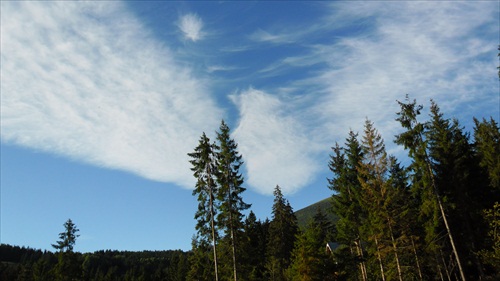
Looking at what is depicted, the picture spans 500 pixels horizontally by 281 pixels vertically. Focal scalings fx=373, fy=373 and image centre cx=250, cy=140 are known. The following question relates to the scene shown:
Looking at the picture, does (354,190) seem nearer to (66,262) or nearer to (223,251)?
(223,251)

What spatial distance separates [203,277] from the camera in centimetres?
5897

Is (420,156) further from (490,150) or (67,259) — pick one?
(67,259)

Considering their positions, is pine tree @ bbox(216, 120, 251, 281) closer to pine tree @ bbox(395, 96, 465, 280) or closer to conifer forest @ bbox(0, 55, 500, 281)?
conifer forest @ bbox(0, 55, 500, 281)

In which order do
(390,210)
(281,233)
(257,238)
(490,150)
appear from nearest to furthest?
(390,210)
(490,150)
(281,233)
(257,238)

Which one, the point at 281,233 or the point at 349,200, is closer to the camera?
the point at 349,200

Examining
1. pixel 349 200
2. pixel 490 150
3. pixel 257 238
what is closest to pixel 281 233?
pixel 257 238

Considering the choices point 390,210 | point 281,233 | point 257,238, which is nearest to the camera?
point 390,210

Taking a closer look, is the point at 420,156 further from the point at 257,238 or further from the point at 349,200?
the point at 257,238

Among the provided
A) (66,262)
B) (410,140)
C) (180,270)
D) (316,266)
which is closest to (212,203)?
(316,266)

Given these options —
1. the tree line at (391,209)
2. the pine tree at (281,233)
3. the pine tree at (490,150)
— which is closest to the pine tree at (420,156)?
the tree line at (391,209)

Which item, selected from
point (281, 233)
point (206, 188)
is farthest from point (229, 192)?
point (281, 233)

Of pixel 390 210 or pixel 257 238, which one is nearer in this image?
pixel 390 210

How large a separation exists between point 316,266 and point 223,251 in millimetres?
10272

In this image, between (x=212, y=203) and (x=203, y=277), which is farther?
(x=203, y=277)
